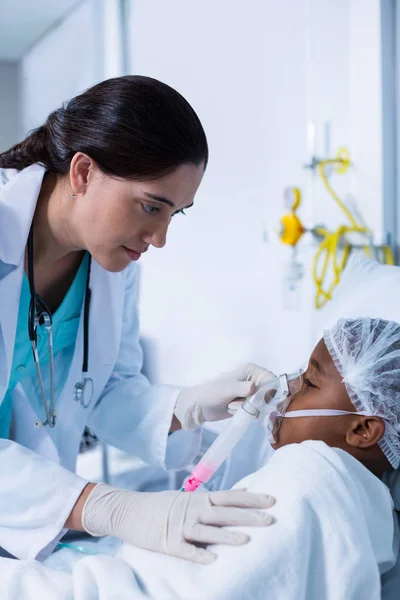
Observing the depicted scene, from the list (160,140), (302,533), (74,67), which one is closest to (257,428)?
(302,533)

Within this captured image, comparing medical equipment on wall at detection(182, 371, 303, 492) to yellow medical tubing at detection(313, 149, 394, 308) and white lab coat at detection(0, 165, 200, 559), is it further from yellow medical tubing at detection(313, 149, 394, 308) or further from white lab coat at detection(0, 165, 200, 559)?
yellow medical tubing at detection(313, 149, 394, 308)

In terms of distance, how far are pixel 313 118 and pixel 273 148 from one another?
260 mm

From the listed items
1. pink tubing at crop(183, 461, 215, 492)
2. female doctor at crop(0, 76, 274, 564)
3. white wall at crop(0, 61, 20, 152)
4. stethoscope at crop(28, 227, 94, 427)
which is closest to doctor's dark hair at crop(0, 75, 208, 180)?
female doctor at crop(0, 76, 274, 564)

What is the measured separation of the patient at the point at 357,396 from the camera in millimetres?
1079

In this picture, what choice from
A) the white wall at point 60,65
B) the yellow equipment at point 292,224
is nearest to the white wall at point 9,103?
the white wall at point 60,65

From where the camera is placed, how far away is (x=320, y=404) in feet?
3.70

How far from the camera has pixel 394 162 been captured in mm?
1792

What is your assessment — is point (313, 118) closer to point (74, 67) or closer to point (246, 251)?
point (246, 251)

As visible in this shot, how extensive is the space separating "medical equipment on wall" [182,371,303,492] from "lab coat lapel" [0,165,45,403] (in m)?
0.47

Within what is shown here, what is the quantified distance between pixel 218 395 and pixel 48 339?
423 mm

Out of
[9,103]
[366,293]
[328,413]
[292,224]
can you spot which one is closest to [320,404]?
[328,413]

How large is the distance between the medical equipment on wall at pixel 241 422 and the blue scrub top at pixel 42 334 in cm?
50

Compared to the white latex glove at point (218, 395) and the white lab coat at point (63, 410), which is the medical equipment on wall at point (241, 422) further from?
the white lab coat at point (63, 410)

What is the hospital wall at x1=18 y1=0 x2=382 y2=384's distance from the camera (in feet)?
6.18
